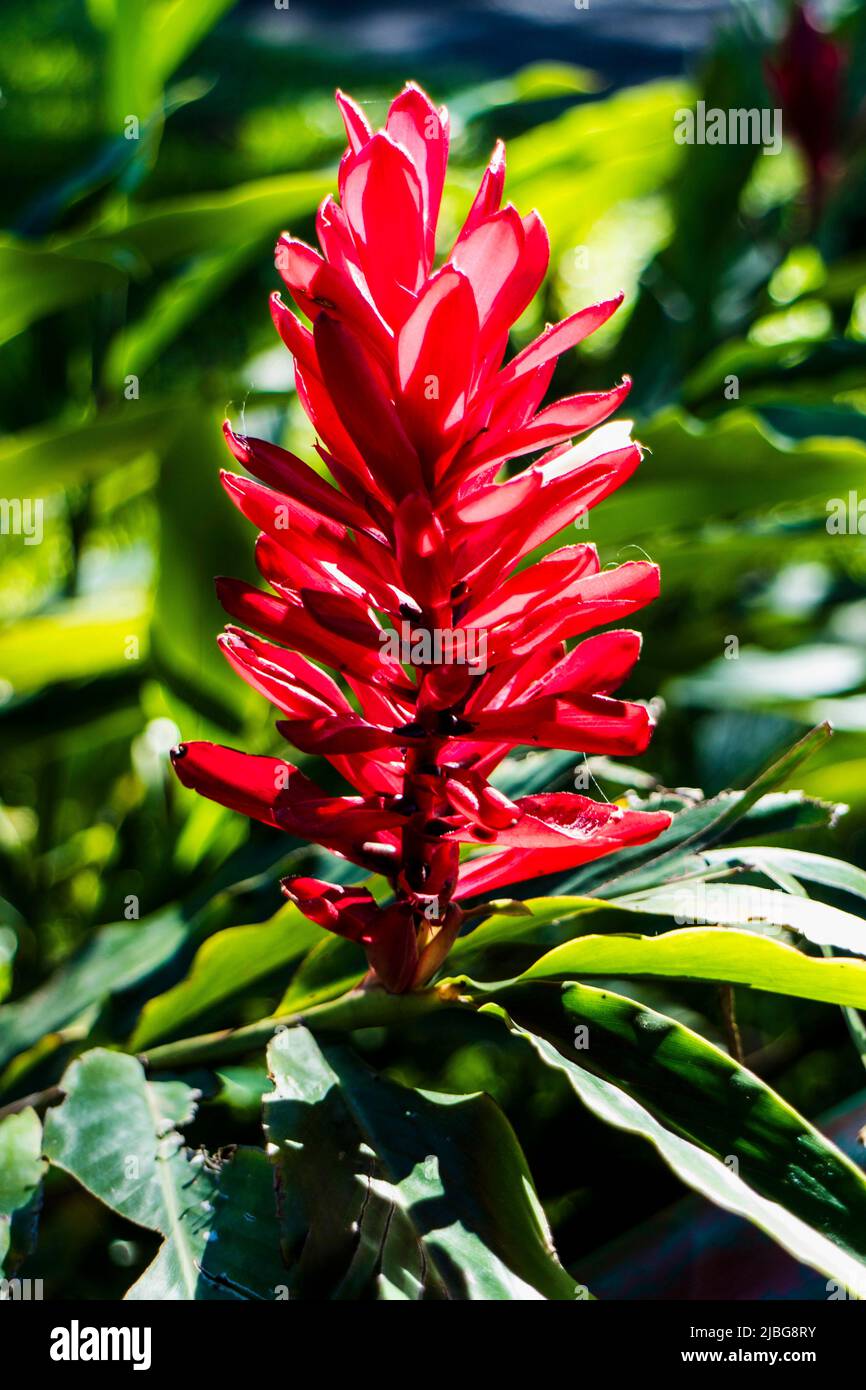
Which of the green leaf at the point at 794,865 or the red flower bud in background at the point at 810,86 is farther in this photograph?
the red flower bud in background at the point at 810,86

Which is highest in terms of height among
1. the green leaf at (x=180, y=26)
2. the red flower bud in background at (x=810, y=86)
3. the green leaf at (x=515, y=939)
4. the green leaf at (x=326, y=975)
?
the green leaf at (x=180, y=26)

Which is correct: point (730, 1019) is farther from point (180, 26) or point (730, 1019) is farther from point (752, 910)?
point (180, 26)

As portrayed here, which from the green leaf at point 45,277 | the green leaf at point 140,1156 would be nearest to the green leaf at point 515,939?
the green leaf at point 140,1156

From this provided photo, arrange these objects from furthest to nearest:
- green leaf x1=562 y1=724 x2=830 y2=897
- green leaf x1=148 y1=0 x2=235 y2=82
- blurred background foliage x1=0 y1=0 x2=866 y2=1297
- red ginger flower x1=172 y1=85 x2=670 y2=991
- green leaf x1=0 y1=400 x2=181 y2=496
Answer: green leaf x1=148 y1=0 x2=235 y2=82 < green leaf x1=0 y1=400 x2=181 y2=496 < blurred background foliage x1=0 y1=0 x2=866 y2=1297 < green leaf x1=562 y1=724 x2=830 y2=897 < red ginger flower x1=172 y1=85 x2=670 y2=991

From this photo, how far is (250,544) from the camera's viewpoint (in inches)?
33.2

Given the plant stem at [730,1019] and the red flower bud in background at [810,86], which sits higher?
the red flower bud in background at [810,86]

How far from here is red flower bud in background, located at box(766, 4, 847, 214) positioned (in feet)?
4.31

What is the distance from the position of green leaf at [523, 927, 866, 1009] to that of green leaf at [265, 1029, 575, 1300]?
0.23ft

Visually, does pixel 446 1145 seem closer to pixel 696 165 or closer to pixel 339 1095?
pixel 339 1095

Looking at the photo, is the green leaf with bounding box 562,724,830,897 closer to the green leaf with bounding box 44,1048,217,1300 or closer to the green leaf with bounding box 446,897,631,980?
the green leaf with bounding box 446,897,631,980

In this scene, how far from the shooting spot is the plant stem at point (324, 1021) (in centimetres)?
51

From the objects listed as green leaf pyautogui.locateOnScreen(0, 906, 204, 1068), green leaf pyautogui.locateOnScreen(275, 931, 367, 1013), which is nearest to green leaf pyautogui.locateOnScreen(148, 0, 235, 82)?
green leaf pyautogui.locateOnScreen(0, 906, 204, 1068)

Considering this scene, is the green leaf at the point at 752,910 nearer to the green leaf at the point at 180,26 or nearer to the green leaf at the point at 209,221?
the green leaf at the point at 209,221

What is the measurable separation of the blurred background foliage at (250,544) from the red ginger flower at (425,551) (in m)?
0.12
